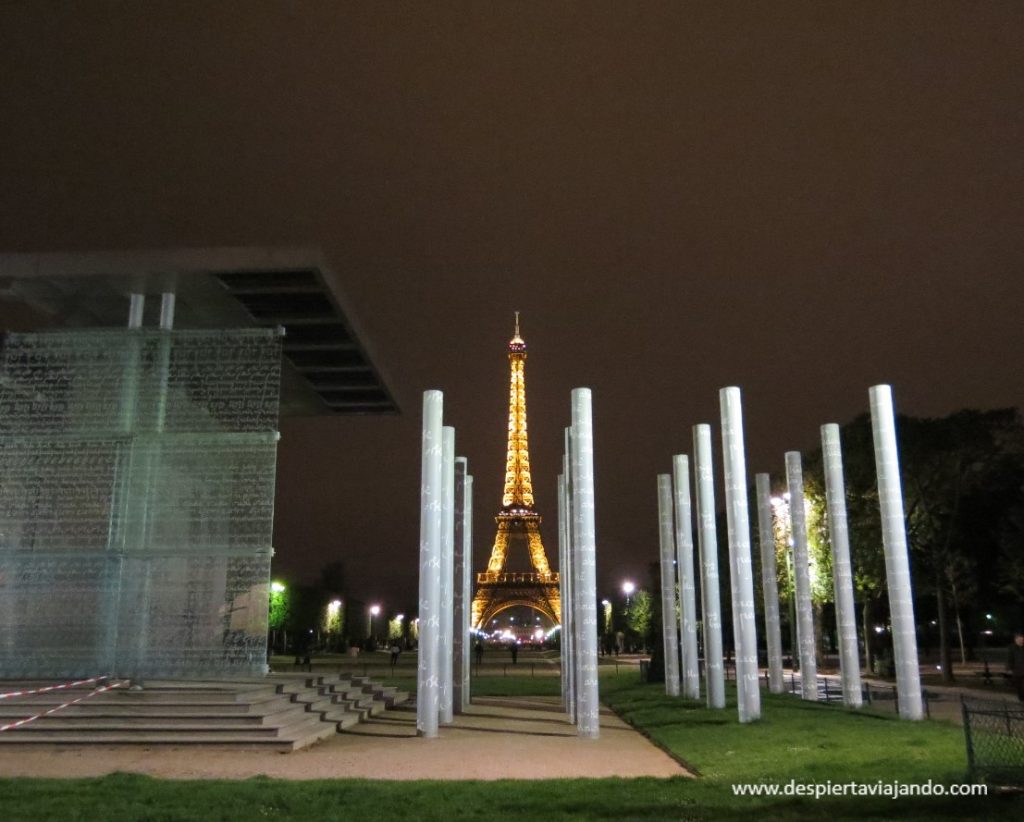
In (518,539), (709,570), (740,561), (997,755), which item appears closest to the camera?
(997,755)

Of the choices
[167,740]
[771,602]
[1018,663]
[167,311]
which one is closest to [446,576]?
[167,740]

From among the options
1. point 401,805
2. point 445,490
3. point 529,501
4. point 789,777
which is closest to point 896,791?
point 789,777

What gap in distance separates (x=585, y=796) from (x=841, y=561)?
49.6ft

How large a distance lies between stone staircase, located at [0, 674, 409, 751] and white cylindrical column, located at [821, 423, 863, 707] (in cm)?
1315

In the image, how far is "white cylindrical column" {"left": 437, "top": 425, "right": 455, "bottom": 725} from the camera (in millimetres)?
21547

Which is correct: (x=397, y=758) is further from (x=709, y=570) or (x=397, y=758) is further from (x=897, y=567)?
(x=897, y=567)

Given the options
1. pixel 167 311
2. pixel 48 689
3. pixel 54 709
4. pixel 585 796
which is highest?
pixel 167 311

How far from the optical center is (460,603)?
2616 centimetres

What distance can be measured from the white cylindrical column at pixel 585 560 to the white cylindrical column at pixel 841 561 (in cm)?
823

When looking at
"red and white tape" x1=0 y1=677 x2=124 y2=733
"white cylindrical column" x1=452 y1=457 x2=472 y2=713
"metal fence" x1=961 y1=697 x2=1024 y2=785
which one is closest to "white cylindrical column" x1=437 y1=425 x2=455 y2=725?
"white cylindrical column" x1=452 y1=457 x2=472 y2=713

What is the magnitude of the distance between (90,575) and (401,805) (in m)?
14.3

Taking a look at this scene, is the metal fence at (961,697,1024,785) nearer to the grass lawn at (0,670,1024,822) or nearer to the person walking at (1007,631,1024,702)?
the grass lawn at (0,670,1024,822)

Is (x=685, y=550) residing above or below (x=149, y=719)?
above

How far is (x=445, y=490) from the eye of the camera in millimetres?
22312
